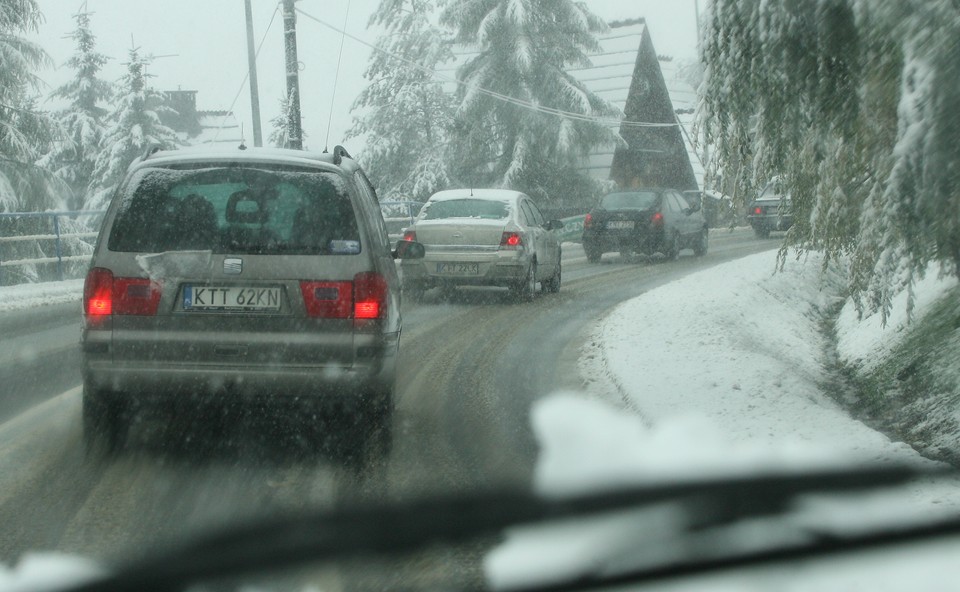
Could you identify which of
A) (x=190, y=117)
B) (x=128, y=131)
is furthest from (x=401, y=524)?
(x=190, y=117)

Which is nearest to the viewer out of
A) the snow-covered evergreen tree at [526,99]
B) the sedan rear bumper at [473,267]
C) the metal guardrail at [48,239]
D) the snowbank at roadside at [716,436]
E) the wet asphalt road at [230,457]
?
the snowbank at roadside at [716,436]

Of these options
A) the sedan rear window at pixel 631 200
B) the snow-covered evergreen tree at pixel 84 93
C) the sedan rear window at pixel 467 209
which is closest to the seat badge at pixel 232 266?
the sedan rear window at pixel 467 209

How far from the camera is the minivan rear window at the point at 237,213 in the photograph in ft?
18.1

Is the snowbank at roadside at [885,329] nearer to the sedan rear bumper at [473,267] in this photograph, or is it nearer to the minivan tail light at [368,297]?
the minivan tail light at [368,297]

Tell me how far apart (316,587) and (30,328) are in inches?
411

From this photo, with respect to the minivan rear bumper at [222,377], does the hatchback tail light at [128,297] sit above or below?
above

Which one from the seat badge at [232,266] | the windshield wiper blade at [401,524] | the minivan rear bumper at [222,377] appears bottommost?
the minivan rear bumper at [222,377]

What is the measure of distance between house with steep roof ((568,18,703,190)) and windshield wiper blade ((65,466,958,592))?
43.3 m

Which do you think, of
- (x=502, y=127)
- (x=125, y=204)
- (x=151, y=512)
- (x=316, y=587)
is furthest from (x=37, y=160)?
(x=316, y=587)

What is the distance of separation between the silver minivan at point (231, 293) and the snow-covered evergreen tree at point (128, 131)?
36675mm

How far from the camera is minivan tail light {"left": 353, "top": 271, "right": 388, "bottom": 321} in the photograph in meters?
5.59

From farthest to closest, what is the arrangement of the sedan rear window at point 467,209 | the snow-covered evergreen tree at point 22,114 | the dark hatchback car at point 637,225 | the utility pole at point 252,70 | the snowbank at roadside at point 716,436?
the utility pole at point 252,70 < the dark hatchback car at point 637,225 < the snow-covered evergreen tree at point 22,114 < the sedan rear window at point 467,209 < the snowbank at roadside at point 716,436

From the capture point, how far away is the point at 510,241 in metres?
14.0

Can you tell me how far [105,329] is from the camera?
5.45 meters
